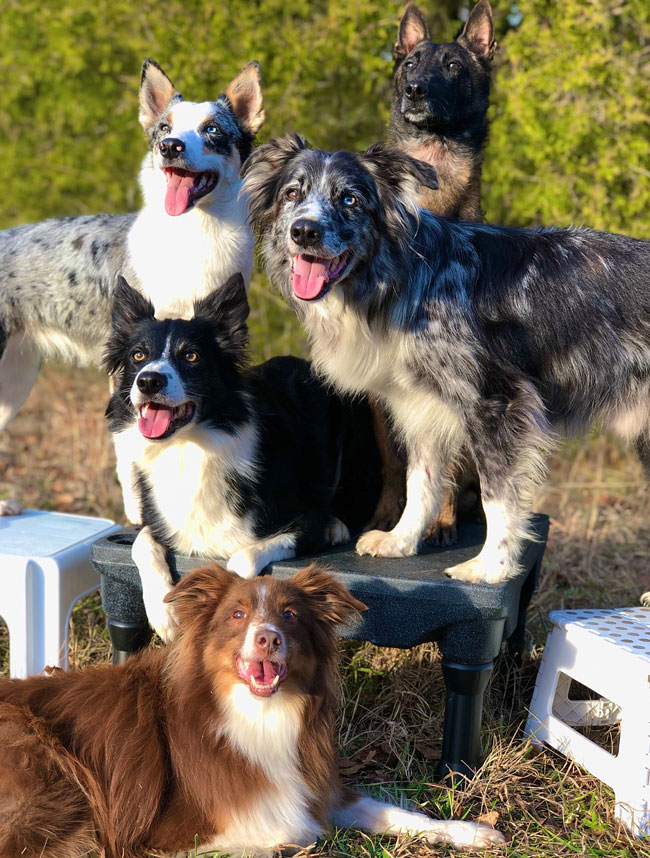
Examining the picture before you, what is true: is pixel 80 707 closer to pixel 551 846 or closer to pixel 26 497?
pixel 551 846

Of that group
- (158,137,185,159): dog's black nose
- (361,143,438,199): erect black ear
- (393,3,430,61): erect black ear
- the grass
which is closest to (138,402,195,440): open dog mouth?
(361,143,438,199): erect black ear

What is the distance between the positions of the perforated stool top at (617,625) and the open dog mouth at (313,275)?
154cm

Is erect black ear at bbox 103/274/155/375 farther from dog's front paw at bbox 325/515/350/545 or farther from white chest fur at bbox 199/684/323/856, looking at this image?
white chest fur at bbox 199/684/323/856

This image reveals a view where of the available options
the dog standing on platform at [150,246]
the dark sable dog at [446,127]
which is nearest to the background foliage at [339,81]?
the dark sable dog at [446,127]

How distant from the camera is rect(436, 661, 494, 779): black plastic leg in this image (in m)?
3.21

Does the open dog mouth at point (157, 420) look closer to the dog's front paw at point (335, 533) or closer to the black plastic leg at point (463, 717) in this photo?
the dog's front paw at point (335, 533)

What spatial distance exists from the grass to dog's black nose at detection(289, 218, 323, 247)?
1896 millimetres

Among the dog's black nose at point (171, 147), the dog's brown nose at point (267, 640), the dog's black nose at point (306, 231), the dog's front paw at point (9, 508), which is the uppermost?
the dog's black nose at point (171, 147)

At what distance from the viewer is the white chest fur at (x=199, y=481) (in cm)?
325

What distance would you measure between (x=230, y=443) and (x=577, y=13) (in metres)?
4.21

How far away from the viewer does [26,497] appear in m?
6.53

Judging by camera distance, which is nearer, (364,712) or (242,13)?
(364,712)

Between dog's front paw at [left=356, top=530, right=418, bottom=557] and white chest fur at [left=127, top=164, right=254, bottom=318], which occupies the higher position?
white chest fur at [left=127, top=164, right=254, bottom=318]

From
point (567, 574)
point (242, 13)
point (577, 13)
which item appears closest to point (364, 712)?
point (567, 574)
